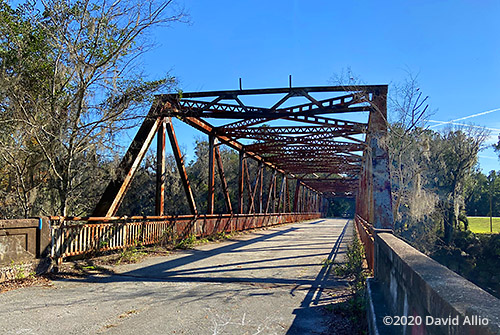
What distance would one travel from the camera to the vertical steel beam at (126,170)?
1068cm

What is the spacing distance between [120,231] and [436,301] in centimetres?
925

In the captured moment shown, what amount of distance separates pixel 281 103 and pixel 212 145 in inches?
206

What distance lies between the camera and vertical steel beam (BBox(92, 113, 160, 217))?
10.7 metres

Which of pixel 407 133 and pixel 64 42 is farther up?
pixel 64 42

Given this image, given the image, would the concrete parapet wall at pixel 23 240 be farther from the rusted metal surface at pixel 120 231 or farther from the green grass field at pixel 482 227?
the green grass field at pixel 482 227

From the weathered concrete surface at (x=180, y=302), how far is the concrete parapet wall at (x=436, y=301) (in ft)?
5.71

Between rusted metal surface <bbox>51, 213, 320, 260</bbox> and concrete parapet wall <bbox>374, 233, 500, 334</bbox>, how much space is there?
686 cm

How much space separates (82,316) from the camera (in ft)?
16.2

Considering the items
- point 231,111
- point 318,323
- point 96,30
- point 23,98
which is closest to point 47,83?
point 23,98

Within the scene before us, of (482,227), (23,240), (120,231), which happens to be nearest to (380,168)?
(120,231)

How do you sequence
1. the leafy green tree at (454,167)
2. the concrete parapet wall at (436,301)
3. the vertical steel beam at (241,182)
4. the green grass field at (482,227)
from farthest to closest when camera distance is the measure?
the green grass field at (482,227) → the leafy green tree at (454,167) → the vertical steel beam at (241,182) → the concrete parapet wall at (436,301)

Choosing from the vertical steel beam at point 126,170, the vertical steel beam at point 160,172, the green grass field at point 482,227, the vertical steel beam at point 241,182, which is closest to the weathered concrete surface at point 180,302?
the vertical steel beam at point 126,170

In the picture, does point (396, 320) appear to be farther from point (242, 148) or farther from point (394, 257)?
point (242, 148)

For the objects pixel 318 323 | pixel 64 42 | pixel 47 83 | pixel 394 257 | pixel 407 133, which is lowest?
pixel 318 323
